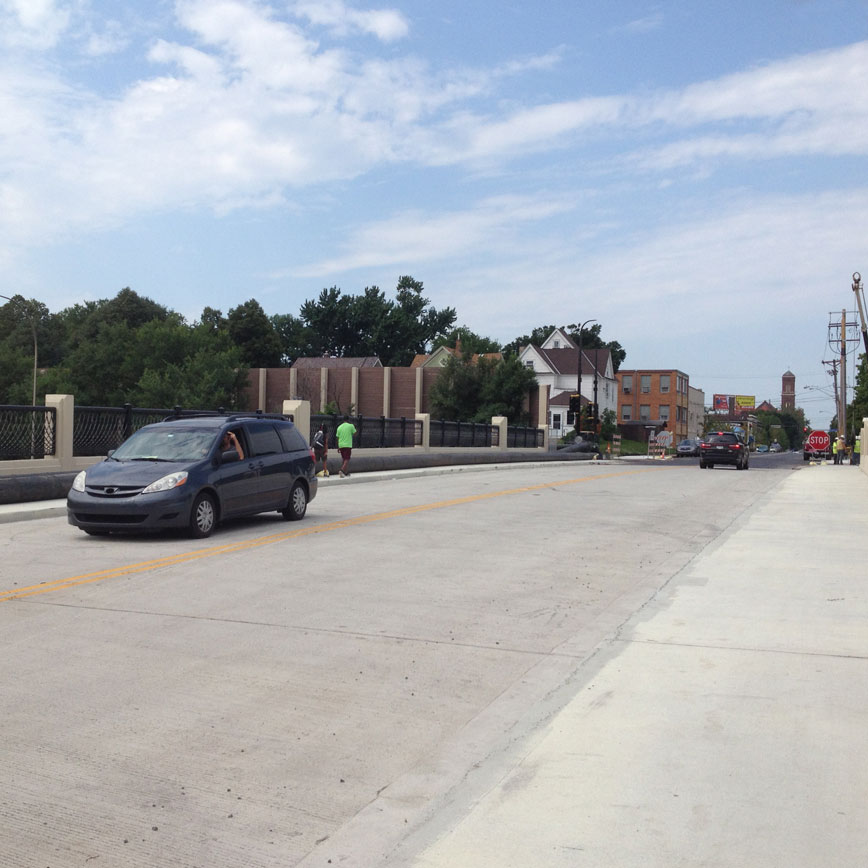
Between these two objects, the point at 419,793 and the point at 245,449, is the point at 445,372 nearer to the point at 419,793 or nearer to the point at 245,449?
the point at 245,449

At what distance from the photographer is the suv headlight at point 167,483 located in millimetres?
13262

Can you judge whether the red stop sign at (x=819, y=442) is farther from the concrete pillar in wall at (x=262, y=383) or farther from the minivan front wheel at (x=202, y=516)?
the minivan front wheel at (x=202, y=516)

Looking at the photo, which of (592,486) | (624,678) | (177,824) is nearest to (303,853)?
(177,824)

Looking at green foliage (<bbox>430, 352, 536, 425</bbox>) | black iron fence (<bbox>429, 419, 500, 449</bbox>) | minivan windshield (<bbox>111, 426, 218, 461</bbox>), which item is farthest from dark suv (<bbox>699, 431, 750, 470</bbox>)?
green foliage (<bbox>430, 352, 536, 425</bbox>)

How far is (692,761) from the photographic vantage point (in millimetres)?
5027

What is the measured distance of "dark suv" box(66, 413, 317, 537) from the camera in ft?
43.3

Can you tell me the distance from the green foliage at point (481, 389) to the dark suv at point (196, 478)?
61150 mm

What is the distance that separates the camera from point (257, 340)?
117 metres

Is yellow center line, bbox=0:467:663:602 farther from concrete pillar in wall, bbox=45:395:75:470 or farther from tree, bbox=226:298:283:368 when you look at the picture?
tree, bbox=226:298:283:368

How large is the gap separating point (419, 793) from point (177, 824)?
1.08 meters

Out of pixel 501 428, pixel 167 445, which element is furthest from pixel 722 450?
pixel 167 445

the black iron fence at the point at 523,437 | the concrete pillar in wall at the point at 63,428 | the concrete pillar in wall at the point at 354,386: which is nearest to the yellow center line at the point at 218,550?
the concrete pillar in wall at the point at 63,428

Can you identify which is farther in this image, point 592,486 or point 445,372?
point 445,372

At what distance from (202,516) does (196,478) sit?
52cm
